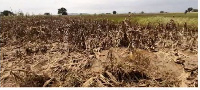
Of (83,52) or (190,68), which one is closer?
(190,68)

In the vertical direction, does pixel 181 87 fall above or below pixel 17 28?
below

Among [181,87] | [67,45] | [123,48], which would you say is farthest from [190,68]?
[67,45]

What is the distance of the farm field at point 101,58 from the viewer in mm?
4527

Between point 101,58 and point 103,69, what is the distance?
598 mm

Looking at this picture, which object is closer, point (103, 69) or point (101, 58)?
point (103, 69)

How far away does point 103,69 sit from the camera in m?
4.86

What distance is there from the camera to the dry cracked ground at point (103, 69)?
4.45 meters

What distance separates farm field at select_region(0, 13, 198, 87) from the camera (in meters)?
4.53

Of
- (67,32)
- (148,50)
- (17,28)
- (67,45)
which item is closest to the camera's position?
(148,50)

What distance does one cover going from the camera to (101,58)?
5.44 metres

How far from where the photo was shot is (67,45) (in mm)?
6332

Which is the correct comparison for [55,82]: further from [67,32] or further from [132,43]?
[67,32]

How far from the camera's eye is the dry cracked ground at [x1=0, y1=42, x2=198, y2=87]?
4.45 m

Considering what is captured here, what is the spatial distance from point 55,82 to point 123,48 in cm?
179
